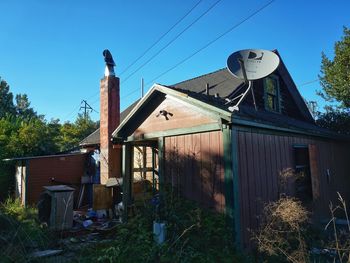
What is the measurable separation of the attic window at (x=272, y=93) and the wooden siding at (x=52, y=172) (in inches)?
318

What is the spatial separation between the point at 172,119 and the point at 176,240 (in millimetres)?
3210

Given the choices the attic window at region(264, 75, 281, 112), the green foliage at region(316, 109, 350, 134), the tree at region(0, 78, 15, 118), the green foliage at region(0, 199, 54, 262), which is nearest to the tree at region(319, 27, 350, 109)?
the green foliage at region(316, 109, 350, 134)

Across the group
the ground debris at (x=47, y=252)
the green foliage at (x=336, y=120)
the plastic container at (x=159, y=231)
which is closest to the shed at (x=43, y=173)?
the ground debris at (x=47, y=252)

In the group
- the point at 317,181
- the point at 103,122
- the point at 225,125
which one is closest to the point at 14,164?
the point at 103,122

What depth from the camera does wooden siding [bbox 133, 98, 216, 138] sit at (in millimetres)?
7135

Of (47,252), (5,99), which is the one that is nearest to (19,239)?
(47,252)

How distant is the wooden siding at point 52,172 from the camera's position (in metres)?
12.0

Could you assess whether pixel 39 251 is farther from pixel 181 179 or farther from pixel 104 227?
pixel 181 179

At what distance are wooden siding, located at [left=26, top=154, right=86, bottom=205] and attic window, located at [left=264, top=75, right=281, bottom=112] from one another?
26.5 ft

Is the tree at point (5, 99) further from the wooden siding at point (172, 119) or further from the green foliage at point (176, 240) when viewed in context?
the green foliage at point (176, 240)

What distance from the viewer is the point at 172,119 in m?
7.79

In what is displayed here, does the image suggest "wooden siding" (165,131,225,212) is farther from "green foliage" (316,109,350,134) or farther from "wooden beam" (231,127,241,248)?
"green foliage" (316,109,350,134)

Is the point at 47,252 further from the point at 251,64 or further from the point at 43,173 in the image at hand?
the point at 43,173

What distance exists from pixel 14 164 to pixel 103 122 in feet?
16.7
